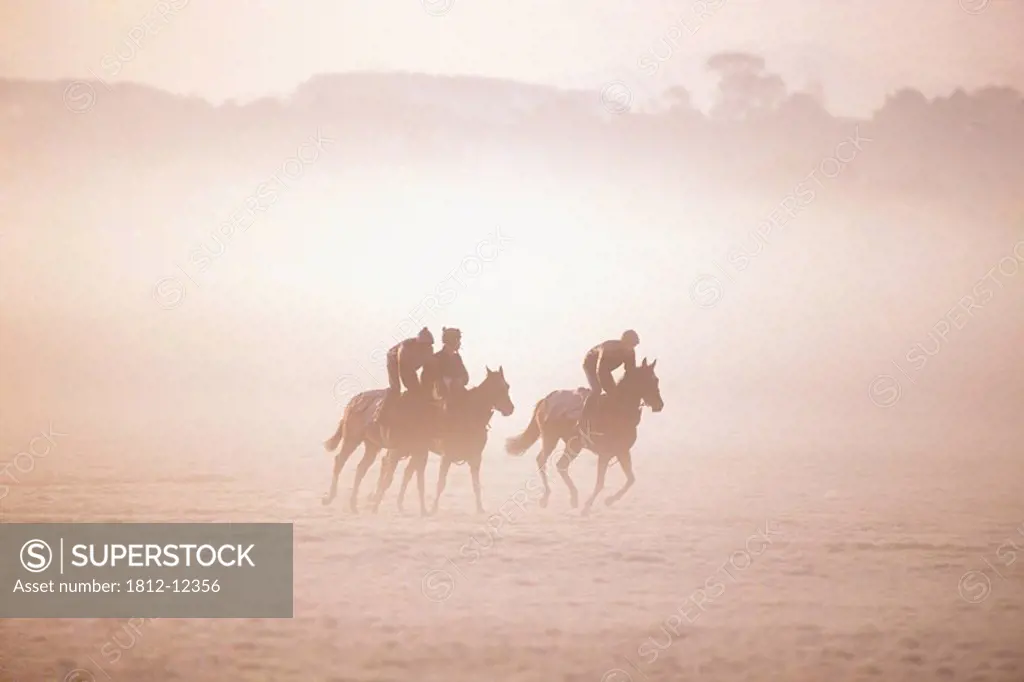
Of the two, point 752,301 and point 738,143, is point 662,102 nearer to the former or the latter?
point 738,143

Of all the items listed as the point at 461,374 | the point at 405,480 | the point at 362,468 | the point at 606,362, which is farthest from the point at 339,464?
the point at 606,362

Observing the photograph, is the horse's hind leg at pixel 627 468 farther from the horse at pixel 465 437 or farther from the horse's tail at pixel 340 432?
the horse's tail at pixel 340 432

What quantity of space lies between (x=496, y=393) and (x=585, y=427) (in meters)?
0.53

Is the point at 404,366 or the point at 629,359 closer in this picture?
the point at 404,366

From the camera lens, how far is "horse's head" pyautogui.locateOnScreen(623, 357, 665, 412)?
6094 mm

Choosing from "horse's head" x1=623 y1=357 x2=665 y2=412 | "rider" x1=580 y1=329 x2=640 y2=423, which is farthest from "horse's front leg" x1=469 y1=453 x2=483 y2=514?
"horse's head" x1=623 y1=357 x2=665 y2=412

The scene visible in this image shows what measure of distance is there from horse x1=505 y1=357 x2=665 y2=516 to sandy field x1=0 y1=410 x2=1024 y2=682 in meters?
0.07

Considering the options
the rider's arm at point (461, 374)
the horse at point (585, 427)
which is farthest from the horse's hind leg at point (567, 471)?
the rider's arm at point (461, 374)

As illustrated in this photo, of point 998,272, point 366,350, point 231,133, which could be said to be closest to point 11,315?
point 231,133

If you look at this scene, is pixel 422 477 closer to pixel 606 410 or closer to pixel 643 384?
pixel 606 410

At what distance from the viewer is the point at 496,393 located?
607 cm

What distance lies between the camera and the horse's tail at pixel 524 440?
6.07 meters

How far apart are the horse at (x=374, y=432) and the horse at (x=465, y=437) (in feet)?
0.22

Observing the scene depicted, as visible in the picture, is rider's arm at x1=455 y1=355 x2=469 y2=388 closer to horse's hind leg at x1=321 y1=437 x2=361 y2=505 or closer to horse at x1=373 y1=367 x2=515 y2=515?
horse at x1=373 y1=367 x2=515 y2=515
